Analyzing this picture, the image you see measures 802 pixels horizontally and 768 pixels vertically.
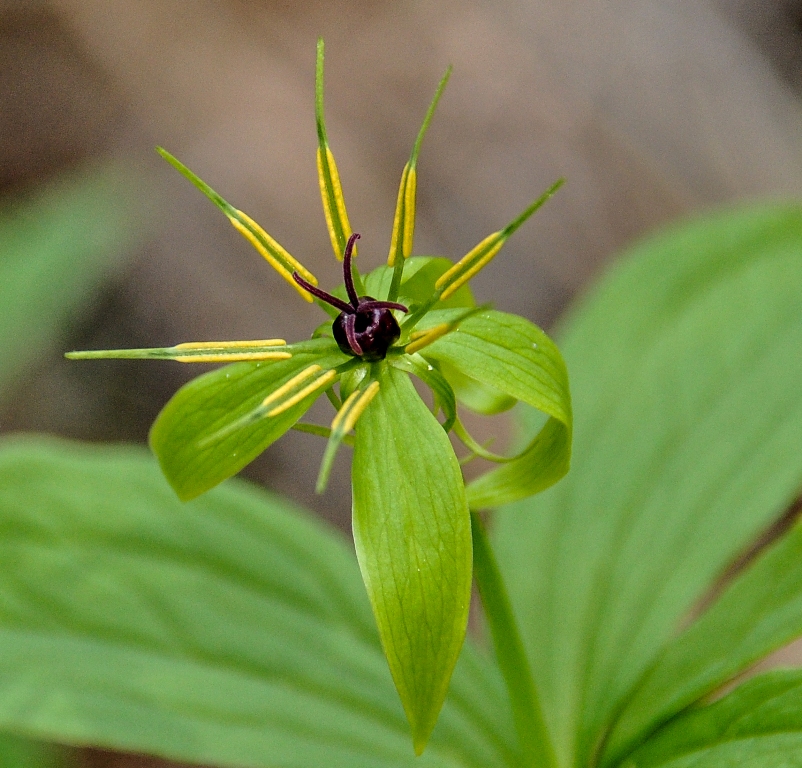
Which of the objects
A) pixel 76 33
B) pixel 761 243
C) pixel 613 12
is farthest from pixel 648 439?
pixel 76 33

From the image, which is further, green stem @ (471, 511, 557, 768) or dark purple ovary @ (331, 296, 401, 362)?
green stem @ (471, 511, 557, 768)

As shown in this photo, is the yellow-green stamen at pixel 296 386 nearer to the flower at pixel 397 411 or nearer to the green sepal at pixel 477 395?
the flower at pixel 397 411

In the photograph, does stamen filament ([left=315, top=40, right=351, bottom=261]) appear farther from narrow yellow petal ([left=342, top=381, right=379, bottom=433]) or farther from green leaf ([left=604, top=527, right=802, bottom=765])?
green leaf ([left=604, top=527, right=802, bottom=765])

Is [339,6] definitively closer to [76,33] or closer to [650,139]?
[76,33]

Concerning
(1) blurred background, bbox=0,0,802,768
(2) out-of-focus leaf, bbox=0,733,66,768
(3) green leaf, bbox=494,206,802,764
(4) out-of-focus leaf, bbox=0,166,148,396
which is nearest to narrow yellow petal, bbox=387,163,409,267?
(3) green leaf, bbox=494,206,802,764

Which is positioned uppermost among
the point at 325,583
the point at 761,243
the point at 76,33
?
the point at 76,33

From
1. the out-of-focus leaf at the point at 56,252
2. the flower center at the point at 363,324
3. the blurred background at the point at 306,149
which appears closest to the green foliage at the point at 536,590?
the flower center at the point at 363,324

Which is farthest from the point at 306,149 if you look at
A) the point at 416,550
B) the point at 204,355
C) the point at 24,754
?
the point at 416,550
